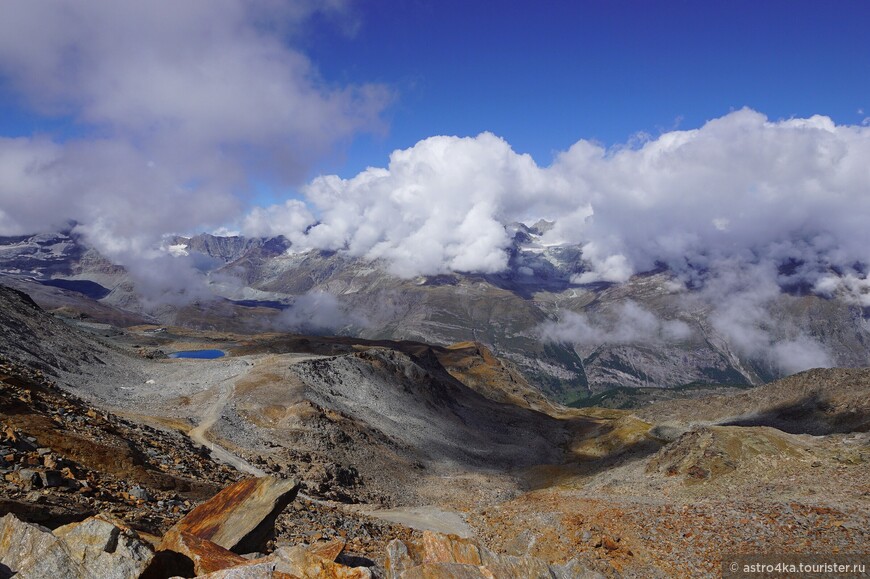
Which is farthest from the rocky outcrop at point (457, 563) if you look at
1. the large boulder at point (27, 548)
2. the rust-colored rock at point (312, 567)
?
the large boulder at point (27, 548)

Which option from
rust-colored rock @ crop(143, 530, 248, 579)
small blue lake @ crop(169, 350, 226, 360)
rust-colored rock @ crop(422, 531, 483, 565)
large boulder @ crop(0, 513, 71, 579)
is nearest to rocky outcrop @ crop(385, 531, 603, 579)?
rust-colored rock @ crop(422, 531, 483, 565)

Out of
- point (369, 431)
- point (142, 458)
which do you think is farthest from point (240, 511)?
point (369, 431)

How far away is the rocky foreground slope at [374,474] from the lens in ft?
50.2

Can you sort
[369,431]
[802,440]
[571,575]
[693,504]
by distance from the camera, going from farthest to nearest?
[369,431] < [802,440] < [693,504] < [571,575]

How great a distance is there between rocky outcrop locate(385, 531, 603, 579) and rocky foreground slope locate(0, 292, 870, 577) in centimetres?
7

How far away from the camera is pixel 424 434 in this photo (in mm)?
92312

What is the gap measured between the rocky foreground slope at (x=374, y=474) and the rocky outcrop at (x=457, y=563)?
0.22 ft

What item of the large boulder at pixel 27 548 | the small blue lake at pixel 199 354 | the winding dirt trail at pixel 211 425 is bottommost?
the winding dirt trail at pixel 211 425

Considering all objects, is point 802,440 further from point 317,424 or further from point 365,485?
point 317,424

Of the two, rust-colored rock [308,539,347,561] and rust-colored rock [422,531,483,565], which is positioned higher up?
rust-colored rock [308,539,347,561]

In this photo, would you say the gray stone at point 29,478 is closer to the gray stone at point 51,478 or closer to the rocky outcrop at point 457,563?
the gray stone at point 51,478

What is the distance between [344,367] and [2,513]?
301 feet

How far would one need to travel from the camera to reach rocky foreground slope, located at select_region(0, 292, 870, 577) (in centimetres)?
1530

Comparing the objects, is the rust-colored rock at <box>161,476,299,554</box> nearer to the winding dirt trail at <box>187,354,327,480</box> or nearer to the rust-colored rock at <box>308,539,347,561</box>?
the rust-colored rock at <box>308,539,347,561</box>
